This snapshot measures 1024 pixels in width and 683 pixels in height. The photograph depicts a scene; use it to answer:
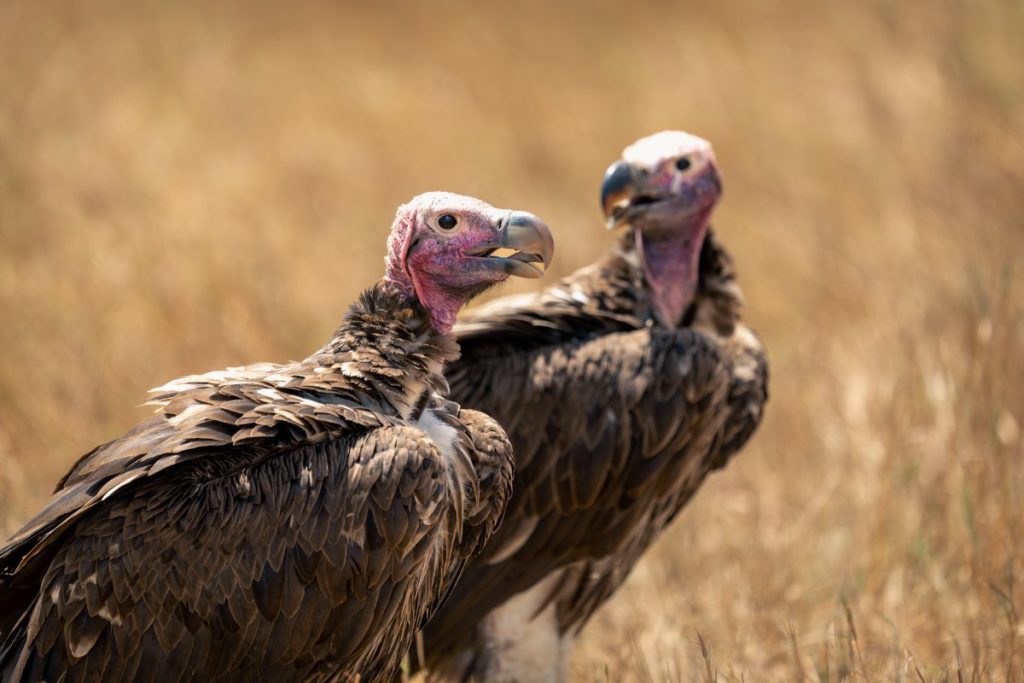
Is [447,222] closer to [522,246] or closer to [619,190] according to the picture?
[522,246]

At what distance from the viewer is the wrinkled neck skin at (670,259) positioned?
16.9 feet

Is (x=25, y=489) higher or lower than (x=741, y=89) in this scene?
lower

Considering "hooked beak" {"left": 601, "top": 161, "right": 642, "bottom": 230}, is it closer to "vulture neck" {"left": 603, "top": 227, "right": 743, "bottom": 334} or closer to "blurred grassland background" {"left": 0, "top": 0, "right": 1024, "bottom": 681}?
"vulture neck" {"left": 603, "top": 227, "right": 743, "bottom": 334}

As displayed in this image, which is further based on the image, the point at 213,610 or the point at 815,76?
the point at 815,76

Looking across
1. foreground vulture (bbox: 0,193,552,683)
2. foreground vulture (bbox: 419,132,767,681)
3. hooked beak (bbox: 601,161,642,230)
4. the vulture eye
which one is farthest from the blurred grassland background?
hooked beak (bbox: 601,161,642,230)

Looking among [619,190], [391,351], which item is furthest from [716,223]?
[391,351]

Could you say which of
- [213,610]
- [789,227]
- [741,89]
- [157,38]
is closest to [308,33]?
[157,38]

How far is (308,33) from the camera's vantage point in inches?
530

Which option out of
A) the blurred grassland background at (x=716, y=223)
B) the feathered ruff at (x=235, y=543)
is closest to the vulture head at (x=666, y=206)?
the blurred grassland background at (x=716, y=223)

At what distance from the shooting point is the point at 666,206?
17.0 ft

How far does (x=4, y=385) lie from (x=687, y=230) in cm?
314

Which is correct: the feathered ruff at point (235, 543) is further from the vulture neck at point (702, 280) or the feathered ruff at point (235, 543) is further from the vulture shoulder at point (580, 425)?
the vulture neck at point (702, 280)

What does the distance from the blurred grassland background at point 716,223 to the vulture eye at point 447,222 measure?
4.62ft

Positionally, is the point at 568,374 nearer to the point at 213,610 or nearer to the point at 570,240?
the point at 213,610
